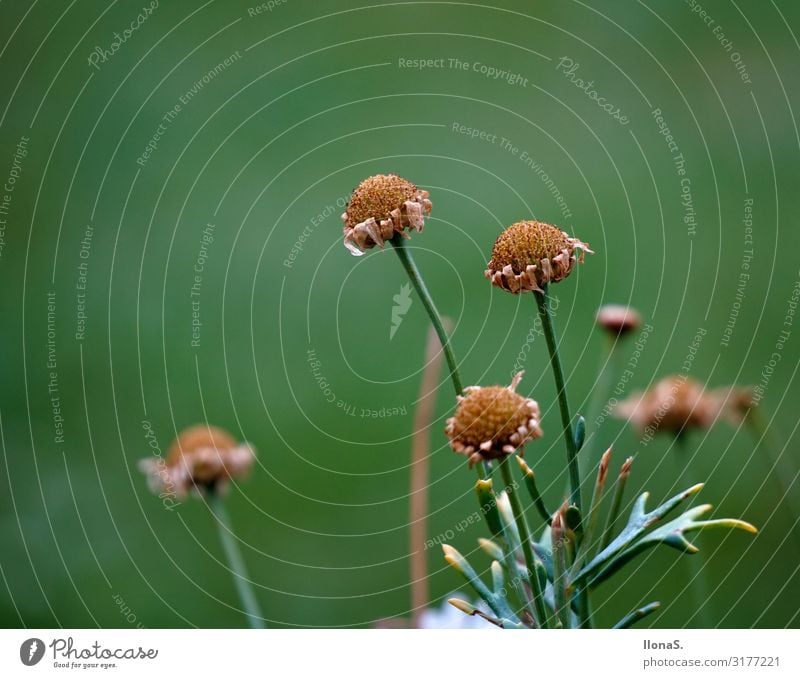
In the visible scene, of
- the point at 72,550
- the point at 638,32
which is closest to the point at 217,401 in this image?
the point at 72,550

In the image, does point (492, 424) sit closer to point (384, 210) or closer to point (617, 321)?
point (384, 210)

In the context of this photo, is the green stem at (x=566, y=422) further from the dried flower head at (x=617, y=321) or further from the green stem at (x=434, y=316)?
the dried flower head at (x=617, y=321)
